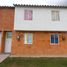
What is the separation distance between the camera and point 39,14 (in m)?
18.9

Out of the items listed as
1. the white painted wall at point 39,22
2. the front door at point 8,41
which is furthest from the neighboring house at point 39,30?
the front door at point 8,41

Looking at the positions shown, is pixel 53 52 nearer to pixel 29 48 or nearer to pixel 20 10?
pixel 29 48

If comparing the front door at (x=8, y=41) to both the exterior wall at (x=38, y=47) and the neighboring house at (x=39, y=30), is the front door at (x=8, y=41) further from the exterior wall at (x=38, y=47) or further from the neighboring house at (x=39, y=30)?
the exterior wall at (x=38, y=47)

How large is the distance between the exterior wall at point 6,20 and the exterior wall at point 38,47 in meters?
1.25

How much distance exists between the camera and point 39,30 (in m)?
18.7

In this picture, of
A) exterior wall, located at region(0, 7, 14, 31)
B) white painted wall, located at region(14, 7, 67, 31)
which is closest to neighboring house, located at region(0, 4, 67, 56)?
white painted wall, located at region(14, 7, 67, 31)

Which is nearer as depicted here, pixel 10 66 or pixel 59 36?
pixel 10 66

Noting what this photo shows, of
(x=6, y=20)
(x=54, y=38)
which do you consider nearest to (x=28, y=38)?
(x=54, y=38)

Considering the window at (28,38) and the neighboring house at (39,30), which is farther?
the window at (28,38)

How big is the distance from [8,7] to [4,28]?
253 centimetres

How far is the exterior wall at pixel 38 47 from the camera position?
1877 cm

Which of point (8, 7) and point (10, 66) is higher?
point (8, 7)

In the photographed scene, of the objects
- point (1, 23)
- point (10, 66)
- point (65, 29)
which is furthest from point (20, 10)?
point (10, 66)

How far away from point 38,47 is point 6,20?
16.2ft
